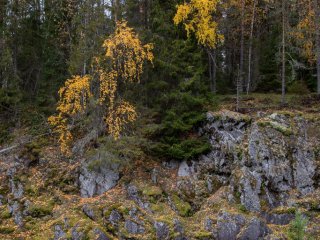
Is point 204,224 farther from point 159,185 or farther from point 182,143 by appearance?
point 182,143

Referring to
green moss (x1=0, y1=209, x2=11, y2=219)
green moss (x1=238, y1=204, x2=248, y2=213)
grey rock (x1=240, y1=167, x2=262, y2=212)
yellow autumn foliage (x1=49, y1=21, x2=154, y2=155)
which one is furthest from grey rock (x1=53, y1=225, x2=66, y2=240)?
grey rock (x1=240, y1=167, x2=262, y2=212)

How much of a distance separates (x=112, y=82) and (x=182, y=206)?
592cm

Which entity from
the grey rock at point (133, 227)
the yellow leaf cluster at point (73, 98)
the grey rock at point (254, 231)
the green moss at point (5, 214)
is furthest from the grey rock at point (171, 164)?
the green moss at point (5, 214)

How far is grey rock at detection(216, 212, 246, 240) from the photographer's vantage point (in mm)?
13766

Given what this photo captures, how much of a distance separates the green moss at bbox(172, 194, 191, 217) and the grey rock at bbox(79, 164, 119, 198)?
262 cm

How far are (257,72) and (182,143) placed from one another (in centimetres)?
948

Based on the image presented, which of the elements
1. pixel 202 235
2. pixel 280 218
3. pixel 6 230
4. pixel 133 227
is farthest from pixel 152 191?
pixel 6 230

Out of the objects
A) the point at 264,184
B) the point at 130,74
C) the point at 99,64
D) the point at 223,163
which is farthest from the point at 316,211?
the point at 99,64

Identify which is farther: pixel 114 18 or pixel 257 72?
pixel 257 72

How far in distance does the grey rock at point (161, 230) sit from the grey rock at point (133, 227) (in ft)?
1.71

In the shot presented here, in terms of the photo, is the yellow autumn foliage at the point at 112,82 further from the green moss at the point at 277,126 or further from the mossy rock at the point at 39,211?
the green moss at the point at 277,126

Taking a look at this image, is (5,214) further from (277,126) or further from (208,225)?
(277,126)

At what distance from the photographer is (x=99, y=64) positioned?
1667cm

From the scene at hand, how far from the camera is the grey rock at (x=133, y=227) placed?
1413cm
